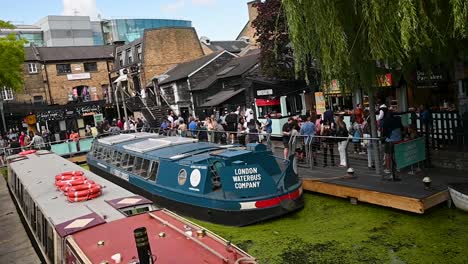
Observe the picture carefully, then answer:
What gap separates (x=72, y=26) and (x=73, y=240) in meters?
72.4

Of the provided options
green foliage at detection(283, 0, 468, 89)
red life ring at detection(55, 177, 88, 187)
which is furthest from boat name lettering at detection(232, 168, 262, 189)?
red life ring at detection(55, 177, 88, 187)

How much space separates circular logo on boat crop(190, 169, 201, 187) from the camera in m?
A: 9.42

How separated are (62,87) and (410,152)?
38339mm

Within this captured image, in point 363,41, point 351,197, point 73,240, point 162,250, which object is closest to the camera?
point 162,250

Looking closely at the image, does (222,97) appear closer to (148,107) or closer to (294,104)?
(294,104)

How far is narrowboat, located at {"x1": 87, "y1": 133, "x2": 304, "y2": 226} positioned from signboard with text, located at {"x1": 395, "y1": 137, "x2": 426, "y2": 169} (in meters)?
2.39

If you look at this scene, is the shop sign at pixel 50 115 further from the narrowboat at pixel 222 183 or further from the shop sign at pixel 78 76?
the narrowboat at pixel 222 183

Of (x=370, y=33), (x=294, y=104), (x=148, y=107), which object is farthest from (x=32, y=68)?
(x=370, y=33)

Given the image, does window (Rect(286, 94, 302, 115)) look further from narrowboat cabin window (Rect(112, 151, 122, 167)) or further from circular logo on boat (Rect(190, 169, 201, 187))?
circular logo on boat (Rect(190, 169, 201, 187))

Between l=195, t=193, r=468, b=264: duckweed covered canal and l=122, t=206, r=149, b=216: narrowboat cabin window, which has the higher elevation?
l=122, t=206, r=149, b=216: narrowboat cabin window

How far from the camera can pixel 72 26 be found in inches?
2781

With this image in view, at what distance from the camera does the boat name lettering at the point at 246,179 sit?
29.3 ft

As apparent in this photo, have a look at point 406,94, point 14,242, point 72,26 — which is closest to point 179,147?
point 14,242

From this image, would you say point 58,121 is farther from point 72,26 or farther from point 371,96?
point 72,26
